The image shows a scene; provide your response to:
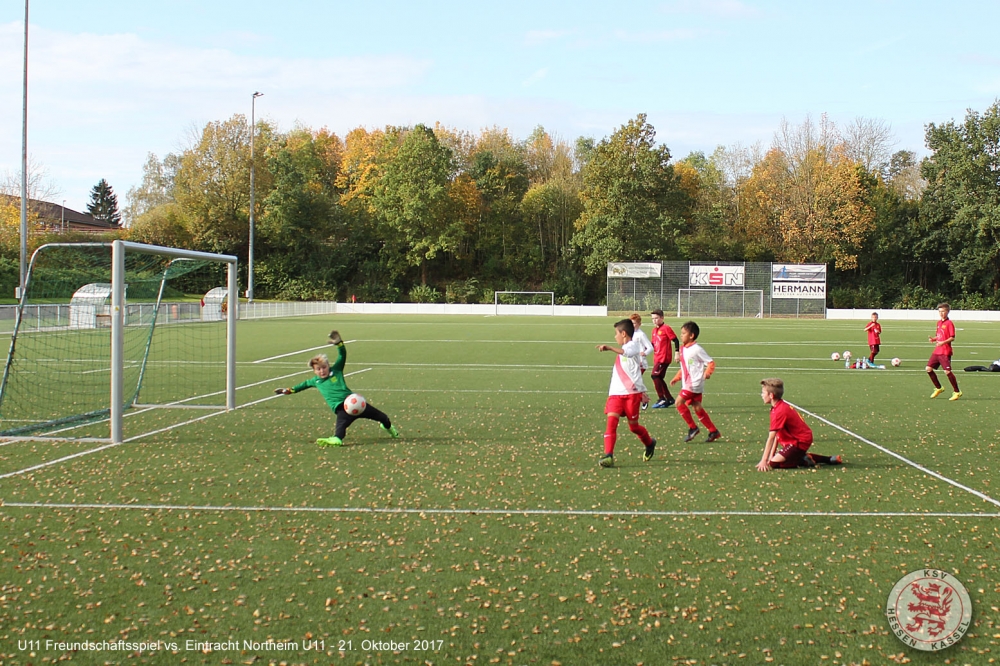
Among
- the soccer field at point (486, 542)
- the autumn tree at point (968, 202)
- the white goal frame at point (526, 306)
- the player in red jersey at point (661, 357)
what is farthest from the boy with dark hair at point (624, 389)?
the autumn tree at point (968, 202)

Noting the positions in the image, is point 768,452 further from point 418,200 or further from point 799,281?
point 418,200

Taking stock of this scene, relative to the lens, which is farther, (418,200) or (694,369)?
Result: (418,200)

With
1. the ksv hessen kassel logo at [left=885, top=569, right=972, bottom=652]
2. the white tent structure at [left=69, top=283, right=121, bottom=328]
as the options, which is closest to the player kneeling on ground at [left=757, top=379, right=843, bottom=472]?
the ksv hessen kassel logo at [left=885, top=569, right=972, bottom=652]

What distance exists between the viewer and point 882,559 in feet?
19.7

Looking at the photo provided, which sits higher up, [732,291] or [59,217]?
[59,217]

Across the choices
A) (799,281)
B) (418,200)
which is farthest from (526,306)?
(799,281)

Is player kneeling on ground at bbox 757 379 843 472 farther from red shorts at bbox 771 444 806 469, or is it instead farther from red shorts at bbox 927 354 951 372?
red shorts at bbox 927 354 951 372

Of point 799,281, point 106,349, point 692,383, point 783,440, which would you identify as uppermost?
point 799,281

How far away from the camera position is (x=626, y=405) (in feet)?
30.4

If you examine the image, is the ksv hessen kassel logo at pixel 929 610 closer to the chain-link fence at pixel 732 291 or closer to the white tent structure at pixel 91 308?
the white tent structure at pixel 91 308

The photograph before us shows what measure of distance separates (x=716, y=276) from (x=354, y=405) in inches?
2165

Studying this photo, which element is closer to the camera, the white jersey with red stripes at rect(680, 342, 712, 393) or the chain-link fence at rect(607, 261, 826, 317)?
the white jersey with red stripes at rect(680, 342, 712, 393)

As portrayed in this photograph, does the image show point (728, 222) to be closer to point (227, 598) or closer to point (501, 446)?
point (501, 446)

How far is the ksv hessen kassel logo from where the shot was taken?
4703 millimetres
